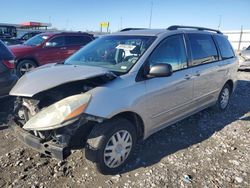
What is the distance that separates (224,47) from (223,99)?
45.0 inches

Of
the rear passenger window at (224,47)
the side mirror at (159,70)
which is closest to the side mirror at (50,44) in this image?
the rear passenger window at (224,47)

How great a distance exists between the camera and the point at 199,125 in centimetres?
513

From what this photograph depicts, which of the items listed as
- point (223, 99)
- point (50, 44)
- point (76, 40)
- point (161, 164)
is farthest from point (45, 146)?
point (76, 40)

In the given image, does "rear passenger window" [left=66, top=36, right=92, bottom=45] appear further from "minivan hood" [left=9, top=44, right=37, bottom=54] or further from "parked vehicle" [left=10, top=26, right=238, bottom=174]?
"parked vehicle" [left=10, top=26, right=238, bottom=174]

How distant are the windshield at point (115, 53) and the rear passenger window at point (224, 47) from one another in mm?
2291

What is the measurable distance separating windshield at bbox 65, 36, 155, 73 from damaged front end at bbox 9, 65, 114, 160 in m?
0.54

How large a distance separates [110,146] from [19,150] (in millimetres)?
1524

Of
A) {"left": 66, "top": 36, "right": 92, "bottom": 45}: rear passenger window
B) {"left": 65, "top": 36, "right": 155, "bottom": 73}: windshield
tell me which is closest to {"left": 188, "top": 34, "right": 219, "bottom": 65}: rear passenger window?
{"left": 65, "top": 36, "right": 155, "bottom": 73}: windshield

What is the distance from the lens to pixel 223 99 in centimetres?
593

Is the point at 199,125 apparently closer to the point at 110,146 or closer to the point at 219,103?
the point at 219,103

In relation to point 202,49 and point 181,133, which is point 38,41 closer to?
point 202,49

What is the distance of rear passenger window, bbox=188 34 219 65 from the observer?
4609 mm

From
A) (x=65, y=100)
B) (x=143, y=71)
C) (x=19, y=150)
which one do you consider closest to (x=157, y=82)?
(x=143, y=71)

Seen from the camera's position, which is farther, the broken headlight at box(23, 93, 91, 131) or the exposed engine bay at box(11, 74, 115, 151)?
the exposed engine bay at box(11, 74, 115, 151)
